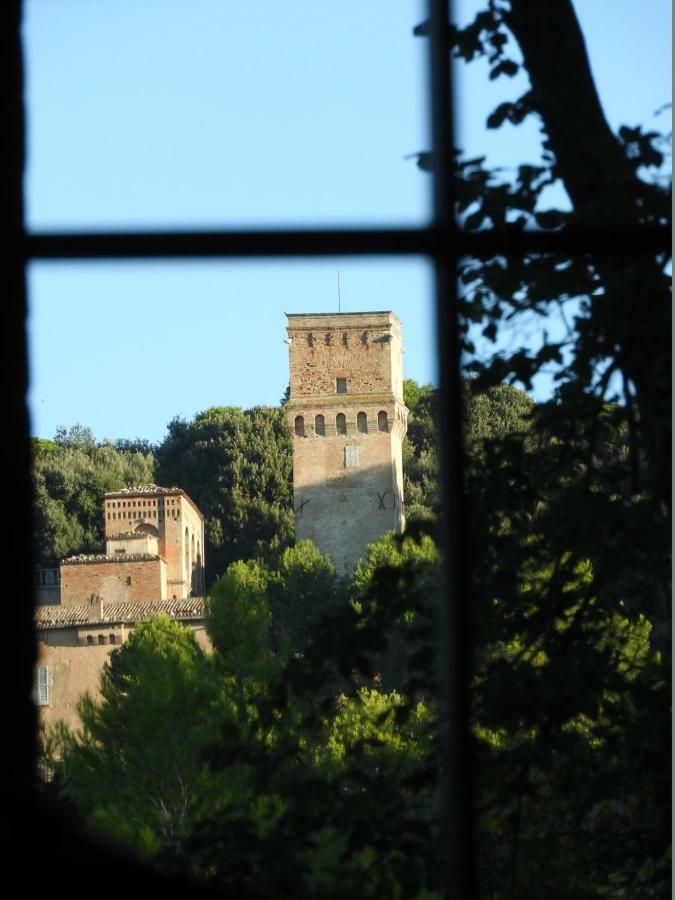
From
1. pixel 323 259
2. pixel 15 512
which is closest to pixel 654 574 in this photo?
pixel 323 259

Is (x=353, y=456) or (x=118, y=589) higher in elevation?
(x=353, y=456)

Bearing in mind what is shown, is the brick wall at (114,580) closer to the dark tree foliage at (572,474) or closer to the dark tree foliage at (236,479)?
the dark tree foliage at (236,479)

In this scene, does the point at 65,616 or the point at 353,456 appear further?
the point at 353,456

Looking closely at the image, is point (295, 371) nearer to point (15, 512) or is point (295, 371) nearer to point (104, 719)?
point (104, 719)

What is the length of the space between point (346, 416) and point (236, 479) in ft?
8.24

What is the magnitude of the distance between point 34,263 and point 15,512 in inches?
6.7

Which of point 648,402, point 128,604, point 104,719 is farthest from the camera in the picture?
point 128,604

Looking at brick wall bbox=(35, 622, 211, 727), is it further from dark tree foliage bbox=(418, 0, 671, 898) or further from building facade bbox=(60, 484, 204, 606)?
dark tree foliage bbox=(418, 0, 671, 898)

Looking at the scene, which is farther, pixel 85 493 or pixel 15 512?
pixel 85 493

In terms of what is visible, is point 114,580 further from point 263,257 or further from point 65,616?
point 263,257

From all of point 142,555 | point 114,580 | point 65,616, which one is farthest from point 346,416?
point 65,616

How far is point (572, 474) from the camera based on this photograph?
1843 mm

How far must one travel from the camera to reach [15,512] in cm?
97

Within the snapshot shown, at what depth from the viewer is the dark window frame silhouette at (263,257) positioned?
96 cm
